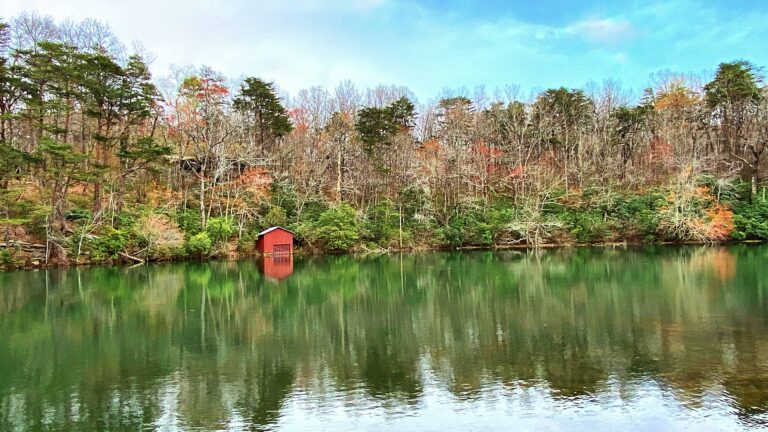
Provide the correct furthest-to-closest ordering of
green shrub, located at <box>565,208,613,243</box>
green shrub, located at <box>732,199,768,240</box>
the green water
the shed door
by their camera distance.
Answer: green shrub, located at <box>565,208,613,243</box>, green shrub, located at <box>732,199,768,240</box>, the shed door, the green water

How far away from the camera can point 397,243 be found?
43438mm

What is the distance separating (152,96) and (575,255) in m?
31.1

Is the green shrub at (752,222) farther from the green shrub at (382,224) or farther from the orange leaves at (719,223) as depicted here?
the green shrub at (382,224)

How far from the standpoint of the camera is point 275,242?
39.3 meters

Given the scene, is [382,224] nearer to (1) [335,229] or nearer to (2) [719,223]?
(1) [335,229]

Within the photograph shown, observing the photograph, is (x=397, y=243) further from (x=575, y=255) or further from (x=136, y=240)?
(x=136, y=240)

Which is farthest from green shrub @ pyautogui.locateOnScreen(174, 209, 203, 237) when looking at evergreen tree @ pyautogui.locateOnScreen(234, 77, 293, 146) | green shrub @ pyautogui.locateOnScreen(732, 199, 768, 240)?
green shrub @ pyautogui.locateOnScreen(732, 199, 768, 240)

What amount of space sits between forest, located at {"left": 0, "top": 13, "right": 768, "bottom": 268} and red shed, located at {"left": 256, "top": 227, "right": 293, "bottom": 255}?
115 cm

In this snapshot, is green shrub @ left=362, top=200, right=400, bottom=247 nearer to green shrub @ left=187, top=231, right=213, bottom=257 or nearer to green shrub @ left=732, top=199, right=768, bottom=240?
green shrub @ left=187, top=231, right=213, bottom=257

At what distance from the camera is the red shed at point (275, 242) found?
39000mm

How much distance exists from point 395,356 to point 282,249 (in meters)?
29.6

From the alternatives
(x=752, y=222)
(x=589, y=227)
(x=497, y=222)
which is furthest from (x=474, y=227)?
(x=752, y=222)

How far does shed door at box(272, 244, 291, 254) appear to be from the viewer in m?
39.3

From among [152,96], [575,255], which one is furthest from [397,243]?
[152,96]
